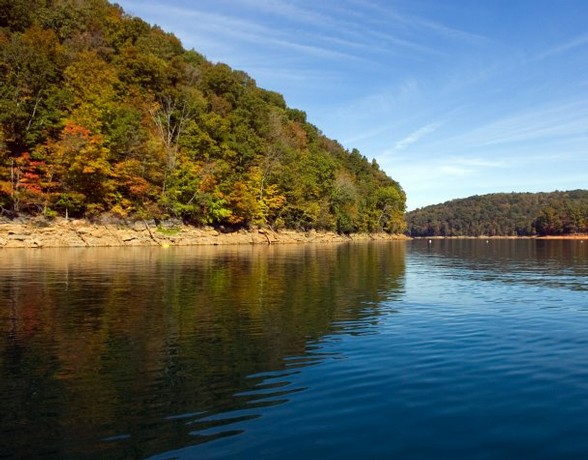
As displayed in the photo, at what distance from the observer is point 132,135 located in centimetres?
6731

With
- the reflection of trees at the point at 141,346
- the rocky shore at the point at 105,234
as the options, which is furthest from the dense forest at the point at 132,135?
the reflection of trees at the point at 141,346

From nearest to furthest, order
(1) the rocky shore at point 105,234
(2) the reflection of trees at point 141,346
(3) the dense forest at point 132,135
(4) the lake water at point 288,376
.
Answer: (4) the lake water at point 288,376
(2) the reflection of trees at point 141,346
(1) the rocky shore at point 105,234
(3) the dense forest at point 132,135

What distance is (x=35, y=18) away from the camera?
75.1 metres

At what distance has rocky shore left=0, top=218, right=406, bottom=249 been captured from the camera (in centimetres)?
5319

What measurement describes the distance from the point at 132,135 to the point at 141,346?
60500mm

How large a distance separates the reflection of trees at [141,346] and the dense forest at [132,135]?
35225 millimetres

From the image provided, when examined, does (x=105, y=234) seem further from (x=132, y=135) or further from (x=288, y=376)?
(x=288, y=376)

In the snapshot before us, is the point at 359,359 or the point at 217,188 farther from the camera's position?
the point at 217,188

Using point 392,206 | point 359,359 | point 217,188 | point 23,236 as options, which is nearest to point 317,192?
point 217,188

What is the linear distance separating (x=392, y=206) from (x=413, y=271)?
130609mm

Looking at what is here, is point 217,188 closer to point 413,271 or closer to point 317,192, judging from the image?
point 317,192

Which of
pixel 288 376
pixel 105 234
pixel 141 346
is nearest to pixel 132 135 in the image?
pixel 105 234

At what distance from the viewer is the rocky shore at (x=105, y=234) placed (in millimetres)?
53188

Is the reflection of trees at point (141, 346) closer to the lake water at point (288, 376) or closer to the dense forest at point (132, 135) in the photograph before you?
the lake water at point (288, 376)
